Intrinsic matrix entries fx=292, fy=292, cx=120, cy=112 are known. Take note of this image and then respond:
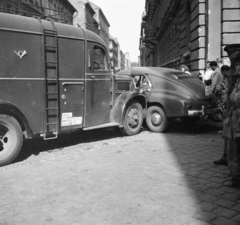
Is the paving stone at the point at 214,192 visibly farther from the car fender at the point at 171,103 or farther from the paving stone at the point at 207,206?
the car fender at the point at 171,103

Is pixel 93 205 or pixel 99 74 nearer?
pixel 93 205

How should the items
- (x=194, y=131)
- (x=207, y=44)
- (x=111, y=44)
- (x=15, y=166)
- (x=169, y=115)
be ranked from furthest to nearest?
(x=111, y=44)
(x=207, y=44)
(x=194, y=131)
(x=169, y=115)
(x=15, y=166)

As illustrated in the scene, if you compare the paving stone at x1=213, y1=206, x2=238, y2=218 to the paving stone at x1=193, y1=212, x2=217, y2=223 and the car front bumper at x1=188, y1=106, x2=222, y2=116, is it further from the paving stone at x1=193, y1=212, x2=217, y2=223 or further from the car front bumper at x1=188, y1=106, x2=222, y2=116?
the car front bumper at x1=188, y1=106, x2=222, y2=116

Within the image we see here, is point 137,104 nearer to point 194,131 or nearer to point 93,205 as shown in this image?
point 194,131

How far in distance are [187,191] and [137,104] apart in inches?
177

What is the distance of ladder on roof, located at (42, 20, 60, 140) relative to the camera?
19.8ft

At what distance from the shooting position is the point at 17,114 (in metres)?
5.53

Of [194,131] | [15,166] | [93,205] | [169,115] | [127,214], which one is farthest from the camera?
[194,131]

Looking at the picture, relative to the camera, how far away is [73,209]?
3369 mm

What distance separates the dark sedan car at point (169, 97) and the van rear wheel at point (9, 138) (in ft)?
13.6

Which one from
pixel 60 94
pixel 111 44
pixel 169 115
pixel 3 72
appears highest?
pixel 111 44

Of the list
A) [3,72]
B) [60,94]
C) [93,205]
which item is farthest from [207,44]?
[93,205]

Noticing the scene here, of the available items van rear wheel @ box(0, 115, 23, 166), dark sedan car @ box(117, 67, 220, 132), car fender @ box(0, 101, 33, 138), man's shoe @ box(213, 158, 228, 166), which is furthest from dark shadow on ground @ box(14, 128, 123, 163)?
man's shoe @ box(213, 158, 228, 166)

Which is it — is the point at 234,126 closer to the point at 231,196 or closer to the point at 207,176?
the point at 231,196
